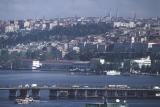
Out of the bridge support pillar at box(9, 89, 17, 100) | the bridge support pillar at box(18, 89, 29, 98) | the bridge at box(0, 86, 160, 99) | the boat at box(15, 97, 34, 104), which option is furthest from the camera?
the bridge at box(0, 86, 160, 99)

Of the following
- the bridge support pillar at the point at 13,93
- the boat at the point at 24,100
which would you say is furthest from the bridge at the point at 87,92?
the boat at the point at 24,100

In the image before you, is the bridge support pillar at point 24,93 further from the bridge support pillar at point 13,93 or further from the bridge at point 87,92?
the bridge support pillar at point 13,93

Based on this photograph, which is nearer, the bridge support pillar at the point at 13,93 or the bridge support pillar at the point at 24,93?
the bridge support pillar at the point at 24,93

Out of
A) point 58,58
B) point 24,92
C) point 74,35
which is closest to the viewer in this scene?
point 24,92

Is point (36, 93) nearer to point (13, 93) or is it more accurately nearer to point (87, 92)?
point (13, 93)

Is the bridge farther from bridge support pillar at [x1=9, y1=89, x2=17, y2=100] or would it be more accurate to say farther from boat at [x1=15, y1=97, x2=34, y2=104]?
boat at [x1=15, y1=97, x2=34, y2=104]

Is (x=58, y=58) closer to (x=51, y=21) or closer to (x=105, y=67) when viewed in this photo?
(x=105, y=67)

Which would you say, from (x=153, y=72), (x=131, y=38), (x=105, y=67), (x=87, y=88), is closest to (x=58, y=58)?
(x=131, y=38)

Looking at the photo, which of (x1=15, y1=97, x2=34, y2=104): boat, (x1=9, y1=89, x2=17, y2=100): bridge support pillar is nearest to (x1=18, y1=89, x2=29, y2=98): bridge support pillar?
(x1=9, y1=89, x2=17, y2=100): bridge support pillar

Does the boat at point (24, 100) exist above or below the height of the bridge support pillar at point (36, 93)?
below
